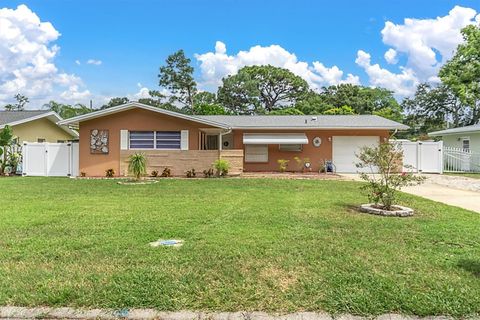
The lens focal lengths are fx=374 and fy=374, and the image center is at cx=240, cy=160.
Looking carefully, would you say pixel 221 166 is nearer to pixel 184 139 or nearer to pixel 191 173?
pixel 191 173

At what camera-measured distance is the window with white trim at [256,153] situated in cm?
2581

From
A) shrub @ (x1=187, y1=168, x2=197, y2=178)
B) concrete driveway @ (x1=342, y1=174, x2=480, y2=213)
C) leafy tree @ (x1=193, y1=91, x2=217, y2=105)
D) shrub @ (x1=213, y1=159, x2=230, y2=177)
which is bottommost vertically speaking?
concrete driveway @ (x1=342, y1=174, x2=480, y2=213)

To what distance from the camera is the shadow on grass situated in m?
5.11

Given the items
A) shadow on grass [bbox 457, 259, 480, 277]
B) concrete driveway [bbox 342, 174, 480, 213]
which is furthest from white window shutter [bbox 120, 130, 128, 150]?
shadow on grass [bbox 457, 259, 480, 277]

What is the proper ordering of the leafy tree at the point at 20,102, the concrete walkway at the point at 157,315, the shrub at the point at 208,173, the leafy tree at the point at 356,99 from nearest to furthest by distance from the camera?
the concrete walkway at the point at 157,315 < the shrub at the point at 208,173 < the leafy tree at the point at 356,99 < the leafy tree at the point at 20,102

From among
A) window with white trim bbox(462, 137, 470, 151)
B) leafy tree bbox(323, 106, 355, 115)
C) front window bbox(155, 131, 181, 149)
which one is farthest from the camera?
leafy tree bbox(323, 106, 355, 115)

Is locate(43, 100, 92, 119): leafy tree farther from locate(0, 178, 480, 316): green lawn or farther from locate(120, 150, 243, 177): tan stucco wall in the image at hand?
locate(0, 178, 480, 316): green lawn

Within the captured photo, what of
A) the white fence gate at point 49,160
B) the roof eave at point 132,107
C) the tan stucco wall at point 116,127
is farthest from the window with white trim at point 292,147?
the white fence gate at point 49,160

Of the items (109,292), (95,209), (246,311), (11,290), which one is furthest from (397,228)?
(95,209)

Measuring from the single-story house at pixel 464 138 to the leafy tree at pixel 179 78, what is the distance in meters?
33.9

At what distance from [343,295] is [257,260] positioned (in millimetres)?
1531

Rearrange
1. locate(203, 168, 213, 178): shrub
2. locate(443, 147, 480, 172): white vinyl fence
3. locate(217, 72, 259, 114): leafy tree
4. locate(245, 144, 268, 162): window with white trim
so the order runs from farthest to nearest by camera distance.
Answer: locate(217, 72, 259, 114): leafy tree → locate(443, 147, 480, 172): white vinyl fence → locate(245, 144, 268, 162): window with white trim → locate(203, 168, 213, 178): shrub

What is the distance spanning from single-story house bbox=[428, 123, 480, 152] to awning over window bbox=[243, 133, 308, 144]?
12616 millimetres

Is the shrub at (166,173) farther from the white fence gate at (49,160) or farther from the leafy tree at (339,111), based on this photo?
the leafy tree at (339,111)
